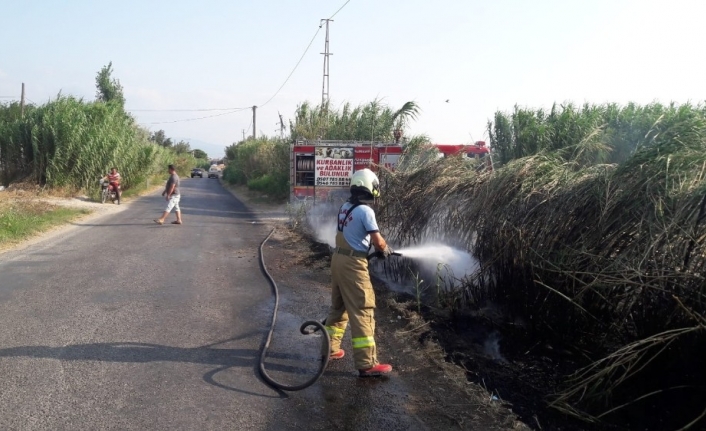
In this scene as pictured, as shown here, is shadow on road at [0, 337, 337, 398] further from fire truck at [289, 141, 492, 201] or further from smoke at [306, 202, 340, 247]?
fire truck at [289, 141, 492, 201]

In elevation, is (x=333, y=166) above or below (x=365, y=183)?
above

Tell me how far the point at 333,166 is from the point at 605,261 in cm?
1385

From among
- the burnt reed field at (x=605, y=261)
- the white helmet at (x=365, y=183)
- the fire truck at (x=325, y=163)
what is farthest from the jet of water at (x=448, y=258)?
the fire truck at (x=325, y=163)

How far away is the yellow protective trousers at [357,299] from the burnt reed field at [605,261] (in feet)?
5.11

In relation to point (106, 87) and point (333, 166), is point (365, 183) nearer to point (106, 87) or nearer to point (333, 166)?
point (333, 166)

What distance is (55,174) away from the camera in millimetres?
25328

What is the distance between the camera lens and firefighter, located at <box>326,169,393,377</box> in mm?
5375

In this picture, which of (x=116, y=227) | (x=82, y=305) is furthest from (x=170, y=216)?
(x=82, y=305)

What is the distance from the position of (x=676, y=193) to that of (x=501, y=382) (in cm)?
217

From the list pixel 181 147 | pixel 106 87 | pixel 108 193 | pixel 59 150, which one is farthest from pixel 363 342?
pixel 181 147

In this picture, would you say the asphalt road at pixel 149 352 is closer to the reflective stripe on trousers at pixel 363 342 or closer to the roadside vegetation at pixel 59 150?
the reflective stripe on trousers at pixel 363 342

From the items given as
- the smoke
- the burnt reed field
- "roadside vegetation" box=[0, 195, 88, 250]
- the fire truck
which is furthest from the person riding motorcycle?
the burnt reed field

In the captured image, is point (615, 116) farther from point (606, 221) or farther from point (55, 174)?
point (55, 174)

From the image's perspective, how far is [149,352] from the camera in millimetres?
5781
